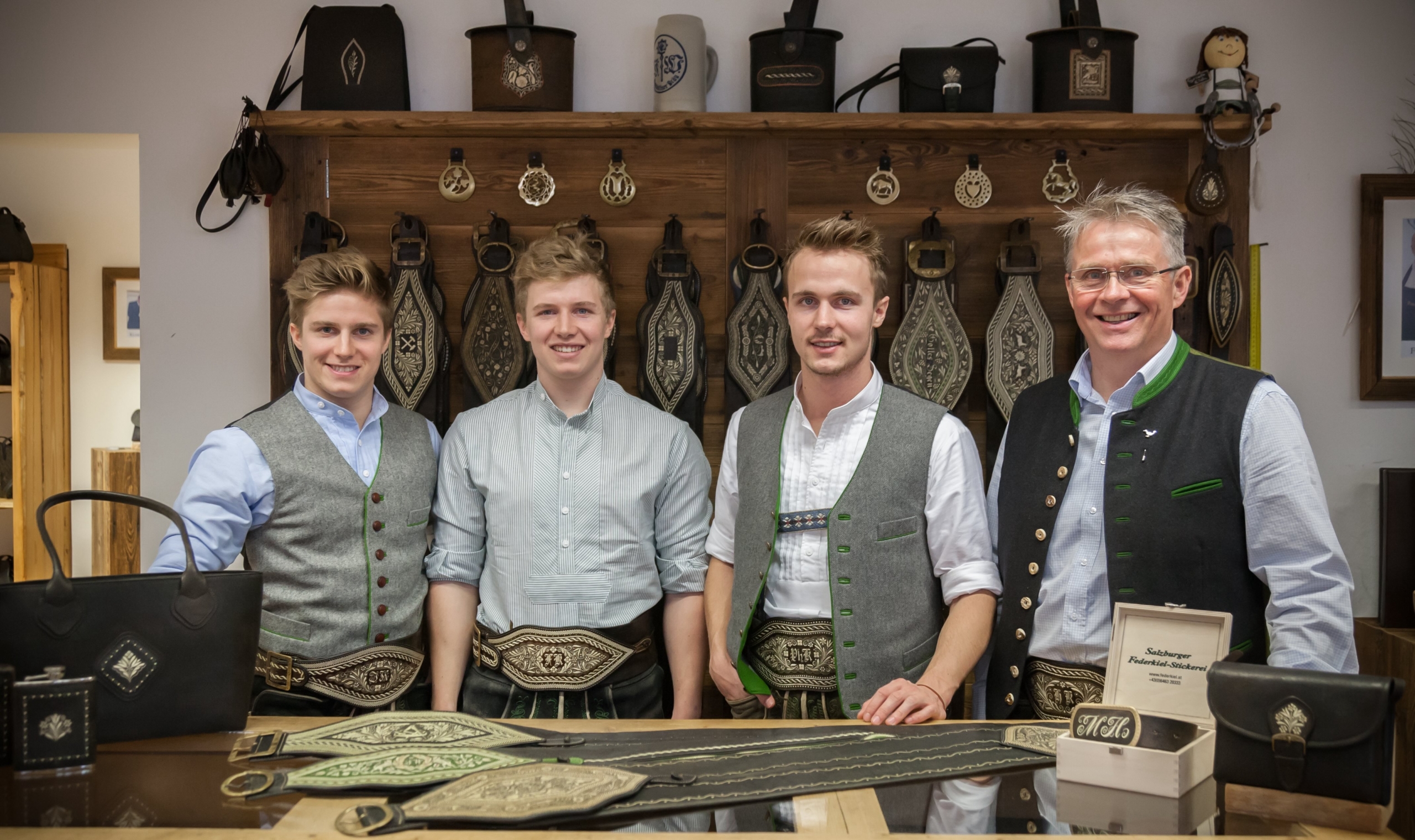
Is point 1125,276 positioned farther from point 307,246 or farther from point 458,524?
point 307,246

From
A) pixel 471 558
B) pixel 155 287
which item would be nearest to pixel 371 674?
pixel 471 558

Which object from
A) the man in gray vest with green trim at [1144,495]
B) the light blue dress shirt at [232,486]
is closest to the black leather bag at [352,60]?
the light blue dress shirt at [232,486]

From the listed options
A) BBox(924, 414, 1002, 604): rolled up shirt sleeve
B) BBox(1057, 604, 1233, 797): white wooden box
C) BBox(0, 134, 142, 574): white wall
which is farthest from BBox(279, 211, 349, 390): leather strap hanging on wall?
BBox(0, 134, 142, 574): white wall

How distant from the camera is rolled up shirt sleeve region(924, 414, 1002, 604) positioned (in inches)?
81.7

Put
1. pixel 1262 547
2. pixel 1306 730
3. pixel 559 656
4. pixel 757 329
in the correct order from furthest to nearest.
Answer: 1. pixel 757 329
2. pixel 559 656
3. pixel 1262 547
4. pixel 1306 730

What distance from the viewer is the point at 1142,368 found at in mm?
1985

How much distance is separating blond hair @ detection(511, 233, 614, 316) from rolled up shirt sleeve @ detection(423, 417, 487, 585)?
38 centimetres

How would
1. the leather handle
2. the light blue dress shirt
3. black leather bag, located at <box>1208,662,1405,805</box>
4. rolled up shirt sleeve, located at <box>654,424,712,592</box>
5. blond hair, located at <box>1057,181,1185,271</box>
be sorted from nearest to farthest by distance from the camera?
black leather bag, located at <box>1208,662,1405,805</box> < the leather handle < blond hair, located at <box>1057,181,1185,271</box> < the light blue dress shirt < rolled up shirt sleeve, located at <box>654,424,712,592</box>

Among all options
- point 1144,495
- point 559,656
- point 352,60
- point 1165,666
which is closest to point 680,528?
point 559,656

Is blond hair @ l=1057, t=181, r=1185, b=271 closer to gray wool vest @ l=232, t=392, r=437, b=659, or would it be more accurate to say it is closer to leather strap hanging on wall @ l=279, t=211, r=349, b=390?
gray wool vest @ l=232, t=392, r=437, b=659

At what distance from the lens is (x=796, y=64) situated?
9.42ft

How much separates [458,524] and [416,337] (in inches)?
34.2

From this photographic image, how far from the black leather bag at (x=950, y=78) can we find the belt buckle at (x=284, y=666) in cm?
210

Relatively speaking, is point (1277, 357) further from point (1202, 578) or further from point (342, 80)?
point (342, 80)
